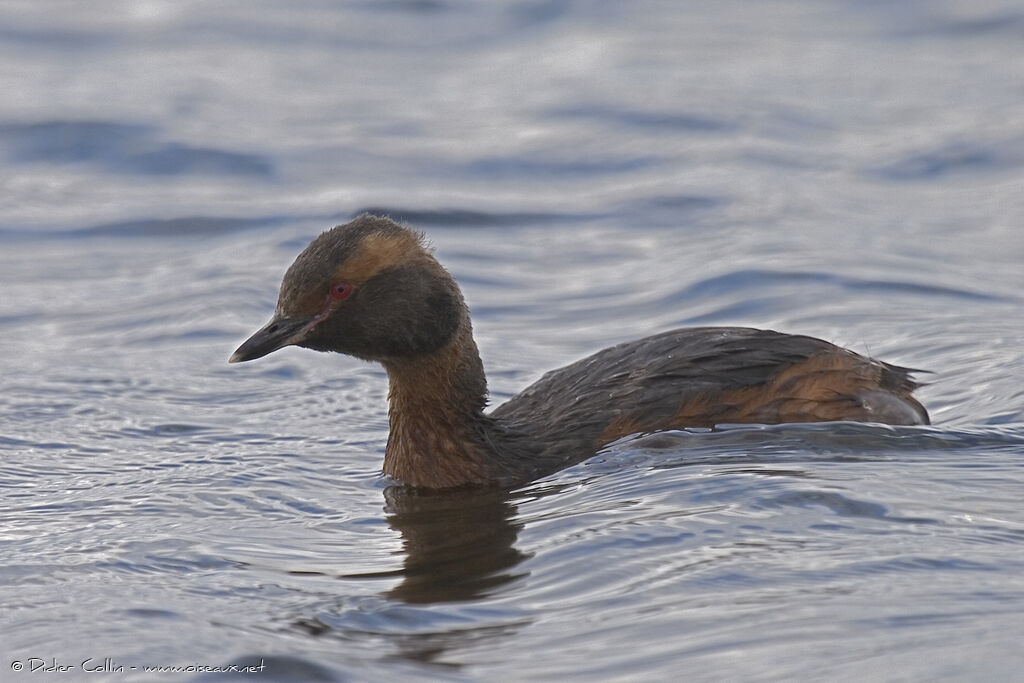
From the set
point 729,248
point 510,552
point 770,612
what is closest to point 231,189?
point 729,248

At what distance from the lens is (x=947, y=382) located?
10.1m

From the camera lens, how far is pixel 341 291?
8164mm

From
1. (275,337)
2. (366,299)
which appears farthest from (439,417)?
(275,337)

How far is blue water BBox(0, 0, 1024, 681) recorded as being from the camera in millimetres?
6004

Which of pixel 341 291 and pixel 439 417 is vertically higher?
pixel 341 291

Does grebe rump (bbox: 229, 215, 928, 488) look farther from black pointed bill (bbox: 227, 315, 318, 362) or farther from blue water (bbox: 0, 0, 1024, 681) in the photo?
blue water (bbox: 0, 0, 1024, 681)

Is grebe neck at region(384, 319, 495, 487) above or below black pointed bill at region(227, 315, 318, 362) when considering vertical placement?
below

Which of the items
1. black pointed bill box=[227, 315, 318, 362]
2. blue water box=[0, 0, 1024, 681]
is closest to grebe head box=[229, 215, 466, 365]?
black pointed bill box=[227, 315, 318, 362]

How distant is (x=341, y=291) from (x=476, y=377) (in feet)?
2.83

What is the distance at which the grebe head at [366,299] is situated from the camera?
808 cm

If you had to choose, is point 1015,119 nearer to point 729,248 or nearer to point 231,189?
point 729,248

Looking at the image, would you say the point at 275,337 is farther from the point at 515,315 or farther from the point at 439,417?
the point at 515,315

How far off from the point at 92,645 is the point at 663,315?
672 cm

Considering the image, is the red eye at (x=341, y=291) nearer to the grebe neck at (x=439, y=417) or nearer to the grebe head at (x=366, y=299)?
the grebe head at (x=366, y=299)
